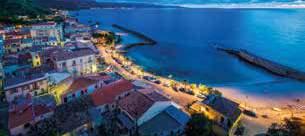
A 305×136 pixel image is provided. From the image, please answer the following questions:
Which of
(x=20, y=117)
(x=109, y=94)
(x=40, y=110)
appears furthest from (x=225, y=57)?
(x=20, y=117)

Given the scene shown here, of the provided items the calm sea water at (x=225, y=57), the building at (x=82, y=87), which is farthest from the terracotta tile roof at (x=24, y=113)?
the calm sea water at (x=225, y=57)

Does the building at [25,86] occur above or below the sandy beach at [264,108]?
above

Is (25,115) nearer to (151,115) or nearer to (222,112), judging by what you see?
(151,115)

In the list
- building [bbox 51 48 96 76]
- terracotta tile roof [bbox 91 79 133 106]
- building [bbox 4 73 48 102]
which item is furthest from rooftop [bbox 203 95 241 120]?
building [bbox 51 48 96 76]

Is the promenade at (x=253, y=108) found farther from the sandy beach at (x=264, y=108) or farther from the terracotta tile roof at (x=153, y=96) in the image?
the terracotta tile roof at (x=153, y=96)

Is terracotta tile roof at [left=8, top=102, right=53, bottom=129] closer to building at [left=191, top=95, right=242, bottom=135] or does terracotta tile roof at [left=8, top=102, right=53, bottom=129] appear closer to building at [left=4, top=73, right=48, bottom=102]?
building at [left=4, top=73, right=48, bottom=102]
